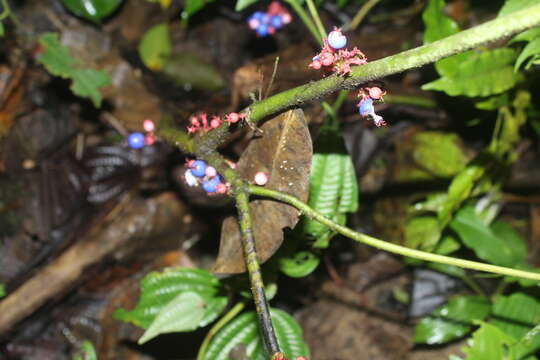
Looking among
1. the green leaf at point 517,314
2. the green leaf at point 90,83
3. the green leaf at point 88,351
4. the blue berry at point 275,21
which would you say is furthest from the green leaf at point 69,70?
the green leaf at point 517,314

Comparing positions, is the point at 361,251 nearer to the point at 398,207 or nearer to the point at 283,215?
the point at 398,207

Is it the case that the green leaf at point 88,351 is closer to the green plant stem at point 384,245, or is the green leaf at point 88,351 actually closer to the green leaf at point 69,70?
A: the green leaf at point 69,70

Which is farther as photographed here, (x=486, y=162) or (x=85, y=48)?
(x=85, y=48)

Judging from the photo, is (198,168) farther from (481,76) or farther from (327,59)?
(481,76)

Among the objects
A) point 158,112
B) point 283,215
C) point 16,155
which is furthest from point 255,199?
point 16,155

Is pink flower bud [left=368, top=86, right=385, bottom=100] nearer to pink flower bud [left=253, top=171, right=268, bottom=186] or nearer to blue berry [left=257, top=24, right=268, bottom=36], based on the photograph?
pink flower bud [left=253, top=171, right=268, bottom=186]

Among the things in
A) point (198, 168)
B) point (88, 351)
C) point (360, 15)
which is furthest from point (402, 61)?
point (88, 351)
